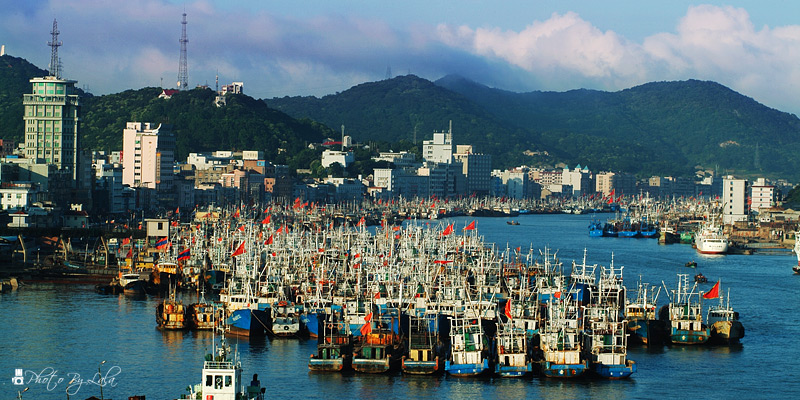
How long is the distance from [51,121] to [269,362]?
77885 millimetres

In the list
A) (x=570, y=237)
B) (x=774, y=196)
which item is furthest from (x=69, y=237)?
(x=774, y=196)

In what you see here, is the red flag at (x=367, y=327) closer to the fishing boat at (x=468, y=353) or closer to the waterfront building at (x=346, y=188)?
the fishing boat at (x=468, y=353)

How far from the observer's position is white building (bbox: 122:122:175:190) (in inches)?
5827

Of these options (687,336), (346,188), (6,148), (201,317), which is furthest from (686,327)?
(346,188)

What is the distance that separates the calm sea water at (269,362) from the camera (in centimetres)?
4041

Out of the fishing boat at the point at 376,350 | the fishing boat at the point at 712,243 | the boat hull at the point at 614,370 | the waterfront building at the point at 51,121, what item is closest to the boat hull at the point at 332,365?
the fishing boat at the point at 376,350

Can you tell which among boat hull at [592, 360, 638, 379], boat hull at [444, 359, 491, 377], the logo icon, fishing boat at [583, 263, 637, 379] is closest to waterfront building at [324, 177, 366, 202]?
fishing boat at [583, 263, 637, 379]

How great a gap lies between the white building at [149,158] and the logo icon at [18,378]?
10434 cm

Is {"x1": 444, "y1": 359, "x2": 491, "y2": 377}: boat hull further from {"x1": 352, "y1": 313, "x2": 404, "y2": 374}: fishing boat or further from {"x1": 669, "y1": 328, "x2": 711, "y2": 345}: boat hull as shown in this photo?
{"x1": 669, "y1": 328, "x2": 711, "y2": 345}: boat hull

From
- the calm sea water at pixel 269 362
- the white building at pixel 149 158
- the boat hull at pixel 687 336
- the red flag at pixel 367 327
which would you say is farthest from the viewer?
the white building at pixel 149 158

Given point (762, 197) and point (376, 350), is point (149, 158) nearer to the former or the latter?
point (762, 197)

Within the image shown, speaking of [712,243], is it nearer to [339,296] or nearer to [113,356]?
[339,296]

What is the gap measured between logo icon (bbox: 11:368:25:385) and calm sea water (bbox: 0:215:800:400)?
0.19 m

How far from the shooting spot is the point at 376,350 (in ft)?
141
